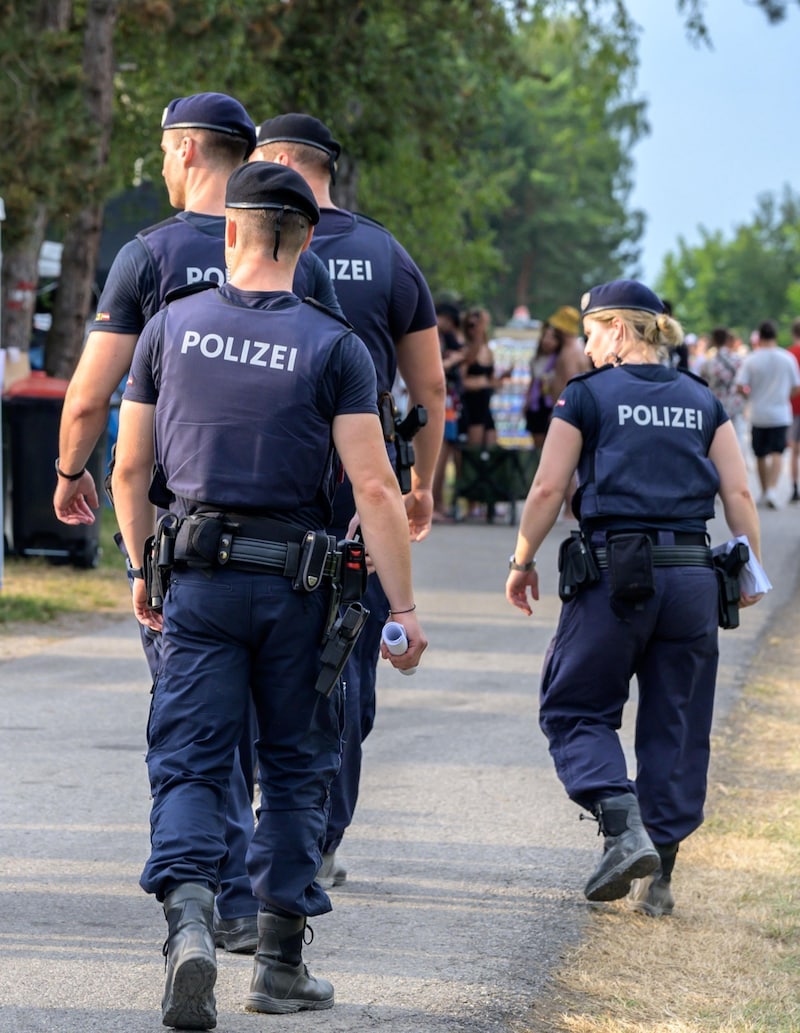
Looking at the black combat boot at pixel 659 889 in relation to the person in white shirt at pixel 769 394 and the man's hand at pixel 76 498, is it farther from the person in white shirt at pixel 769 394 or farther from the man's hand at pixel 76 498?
the person in white shirt at pixel 769 394

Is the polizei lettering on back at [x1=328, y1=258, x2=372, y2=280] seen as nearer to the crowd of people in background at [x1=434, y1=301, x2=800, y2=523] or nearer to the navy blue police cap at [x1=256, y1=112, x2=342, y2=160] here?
the navy blue police cap at [x1=256, y1=112, x2=342, y2=160]

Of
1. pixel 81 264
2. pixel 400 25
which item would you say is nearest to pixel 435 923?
pixel 81 264

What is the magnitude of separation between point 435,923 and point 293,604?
1.42 meters

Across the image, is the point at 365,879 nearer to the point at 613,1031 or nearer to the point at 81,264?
the point at 613,1031

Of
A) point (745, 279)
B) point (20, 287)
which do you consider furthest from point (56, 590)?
point (745, 279)

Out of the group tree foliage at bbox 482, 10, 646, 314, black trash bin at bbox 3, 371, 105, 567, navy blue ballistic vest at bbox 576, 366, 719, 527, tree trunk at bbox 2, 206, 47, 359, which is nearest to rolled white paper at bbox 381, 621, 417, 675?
navy blue ballistic vest at bbox 576, 366, 719, 527

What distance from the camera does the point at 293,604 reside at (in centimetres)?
393

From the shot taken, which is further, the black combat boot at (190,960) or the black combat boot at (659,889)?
the black combat boot at (659,889)

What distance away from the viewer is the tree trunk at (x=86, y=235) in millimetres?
13969

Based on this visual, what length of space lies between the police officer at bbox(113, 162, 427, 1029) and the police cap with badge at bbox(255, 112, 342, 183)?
3.48ft

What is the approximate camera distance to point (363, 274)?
5102 mm

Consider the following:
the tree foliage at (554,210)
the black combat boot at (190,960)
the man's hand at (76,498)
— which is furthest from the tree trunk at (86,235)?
the tree foliage at (554,210)

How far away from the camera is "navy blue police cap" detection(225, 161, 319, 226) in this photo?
12.9ft

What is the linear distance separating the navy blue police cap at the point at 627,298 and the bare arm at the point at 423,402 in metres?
0.51
